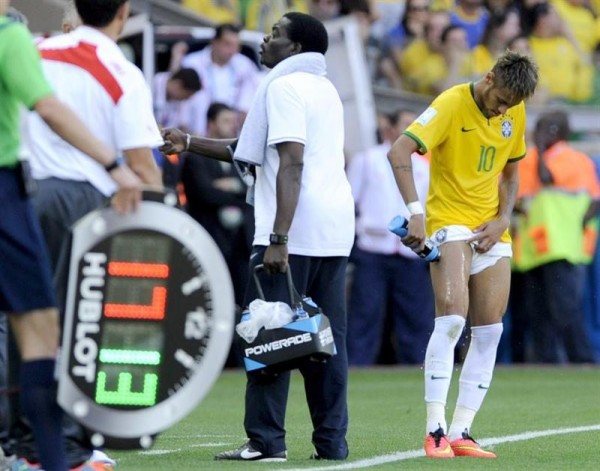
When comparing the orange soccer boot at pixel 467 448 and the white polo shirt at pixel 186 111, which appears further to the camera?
the white polo shirt at pixel 186 111

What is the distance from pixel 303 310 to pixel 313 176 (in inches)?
27.8

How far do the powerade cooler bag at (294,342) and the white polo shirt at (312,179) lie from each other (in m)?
0.29

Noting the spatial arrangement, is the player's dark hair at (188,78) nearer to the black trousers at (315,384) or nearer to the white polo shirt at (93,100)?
the black trousers at (315,384)

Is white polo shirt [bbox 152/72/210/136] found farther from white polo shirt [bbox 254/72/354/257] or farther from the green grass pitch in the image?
white polo shirt [bbox 254/72/354/257]

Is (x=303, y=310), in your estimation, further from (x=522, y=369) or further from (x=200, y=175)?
(x=522, y=369)

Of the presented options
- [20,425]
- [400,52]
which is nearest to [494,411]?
[20,425]

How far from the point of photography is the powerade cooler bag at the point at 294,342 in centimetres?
816

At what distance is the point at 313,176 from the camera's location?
8516 mm

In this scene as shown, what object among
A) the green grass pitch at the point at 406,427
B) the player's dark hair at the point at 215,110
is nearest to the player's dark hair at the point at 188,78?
the player's dark hair at the point at 215,110

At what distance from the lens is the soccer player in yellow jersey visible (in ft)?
28.8

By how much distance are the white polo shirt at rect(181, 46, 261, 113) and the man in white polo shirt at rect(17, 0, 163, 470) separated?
32.1 ft

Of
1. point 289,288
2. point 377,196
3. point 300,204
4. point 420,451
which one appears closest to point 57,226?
point 289,288

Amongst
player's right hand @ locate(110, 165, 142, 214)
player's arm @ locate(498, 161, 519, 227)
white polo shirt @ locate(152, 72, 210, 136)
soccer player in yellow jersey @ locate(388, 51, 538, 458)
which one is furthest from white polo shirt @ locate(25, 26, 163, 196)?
white polo shirt @ locate(152, 72, 210, 136)

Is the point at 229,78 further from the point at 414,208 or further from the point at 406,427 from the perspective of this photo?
the point at 414,208
